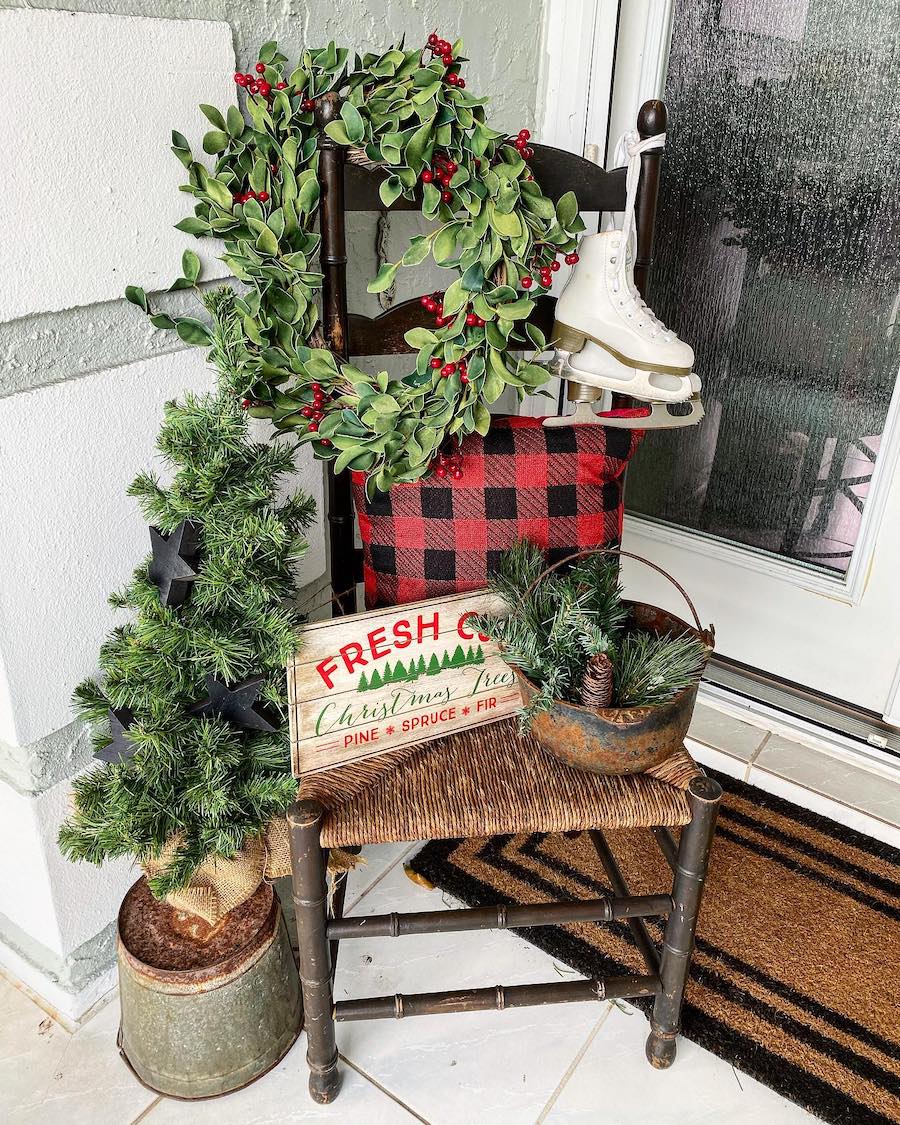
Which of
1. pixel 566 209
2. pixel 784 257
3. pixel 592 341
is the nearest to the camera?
pixel 566 209

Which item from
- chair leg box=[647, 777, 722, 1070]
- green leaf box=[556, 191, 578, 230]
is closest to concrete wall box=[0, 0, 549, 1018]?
green leaf box=[556, 191, 578, 230]

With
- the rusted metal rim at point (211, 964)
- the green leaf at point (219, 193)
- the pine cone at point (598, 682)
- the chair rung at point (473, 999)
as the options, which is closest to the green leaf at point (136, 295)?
the green leaf at point (219, 193)

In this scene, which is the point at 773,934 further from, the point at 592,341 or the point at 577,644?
the point at 592,341

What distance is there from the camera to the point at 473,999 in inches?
40.8

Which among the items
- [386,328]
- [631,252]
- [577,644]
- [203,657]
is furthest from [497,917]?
[631,252]

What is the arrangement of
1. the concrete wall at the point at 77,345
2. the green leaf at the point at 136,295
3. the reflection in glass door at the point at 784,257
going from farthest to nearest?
the reflection in glass door at the point at 784,257 → the green leaf at the point at 136,295 → the concrete wall at the point at 77,345

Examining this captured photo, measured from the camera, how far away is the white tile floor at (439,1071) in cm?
109

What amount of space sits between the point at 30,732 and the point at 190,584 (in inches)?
10.4

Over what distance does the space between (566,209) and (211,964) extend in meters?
0.94

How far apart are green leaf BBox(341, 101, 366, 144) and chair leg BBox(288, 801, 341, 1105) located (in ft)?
2.27

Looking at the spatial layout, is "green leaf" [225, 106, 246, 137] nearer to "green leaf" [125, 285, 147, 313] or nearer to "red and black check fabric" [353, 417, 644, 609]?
"green leaf" [125, 285, 147, 313]

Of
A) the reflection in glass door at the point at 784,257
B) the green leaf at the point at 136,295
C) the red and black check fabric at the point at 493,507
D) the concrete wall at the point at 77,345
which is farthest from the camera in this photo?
the reflection in glass door at the point at 784,257

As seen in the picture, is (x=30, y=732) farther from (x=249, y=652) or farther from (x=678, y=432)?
(x=678, y=432)

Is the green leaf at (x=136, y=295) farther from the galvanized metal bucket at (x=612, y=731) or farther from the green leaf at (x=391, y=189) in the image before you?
the galvanized metal bucket at (x=612, y=731)
